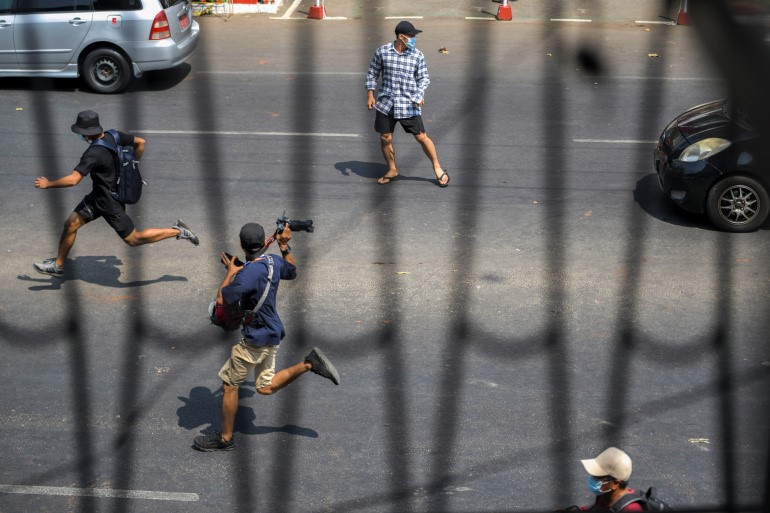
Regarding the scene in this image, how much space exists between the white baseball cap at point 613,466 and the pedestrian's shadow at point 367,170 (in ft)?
16.5

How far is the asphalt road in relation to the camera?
4312 millimetres

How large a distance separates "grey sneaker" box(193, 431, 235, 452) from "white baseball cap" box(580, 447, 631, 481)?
1.86 metres

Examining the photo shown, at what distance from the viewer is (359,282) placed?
629 cm

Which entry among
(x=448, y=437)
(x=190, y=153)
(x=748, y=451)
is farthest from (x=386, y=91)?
(x=748, y=451)

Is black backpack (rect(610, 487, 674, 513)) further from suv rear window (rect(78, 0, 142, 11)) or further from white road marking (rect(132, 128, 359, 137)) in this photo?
suv rear window (rect(78, 0, 142, 11))

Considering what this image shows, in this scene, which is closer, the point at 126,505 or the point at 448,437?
the point at 126,505

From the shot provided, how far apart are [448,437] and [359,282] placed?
189cm

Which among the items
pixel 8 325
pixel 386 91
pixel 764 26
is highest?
pixel 764 26

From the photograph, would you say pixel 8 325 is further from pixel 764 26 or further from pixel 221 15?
pixel 221 15

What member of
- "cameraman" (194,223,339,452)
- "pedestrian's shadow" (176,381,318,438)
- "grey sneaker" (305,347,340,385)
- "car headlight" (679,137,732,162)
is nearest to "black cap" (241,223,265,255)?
"cameraman" (194,223,339,452)

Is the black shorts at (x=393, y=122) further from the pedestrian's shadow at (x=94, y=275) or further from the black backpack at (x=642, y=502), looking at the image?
the black backpack at (x=642, y=502)

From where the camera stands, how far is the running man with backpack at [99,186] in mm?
5930

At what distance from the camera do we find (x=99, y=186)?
6086 mm

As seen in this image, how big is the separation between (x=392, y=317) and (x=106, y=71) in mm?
6076
